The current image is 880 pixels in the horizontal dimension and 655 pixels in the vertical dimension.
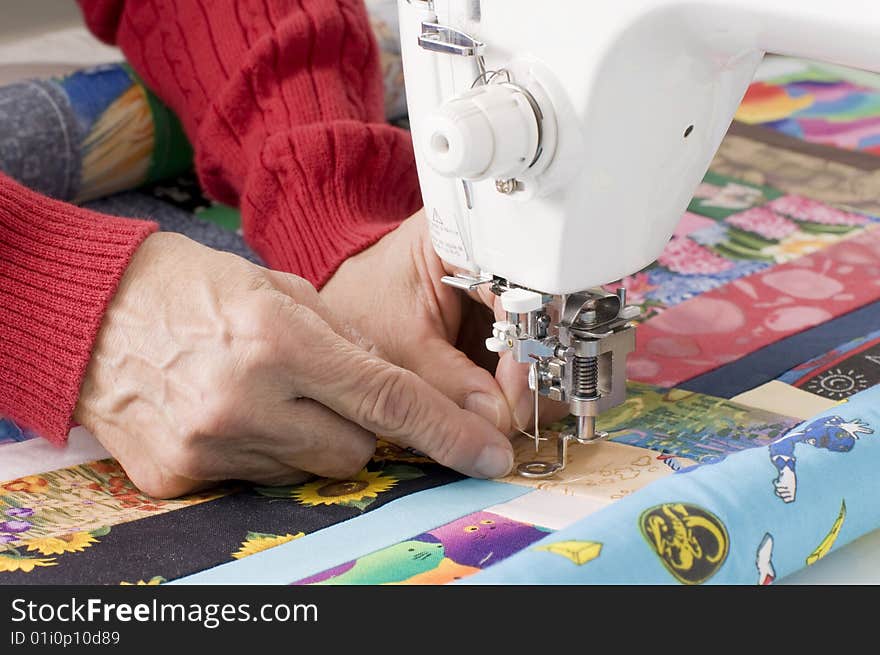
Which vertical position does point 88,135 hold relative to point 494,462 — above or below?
above

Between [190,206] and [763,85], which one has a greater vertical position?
[763,85]

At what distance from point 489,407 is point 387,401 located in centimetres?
11

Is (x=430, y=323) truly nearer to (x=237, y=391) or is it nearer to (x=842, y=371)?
(x=237, y=391)

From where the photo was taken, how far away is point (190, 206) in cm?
190

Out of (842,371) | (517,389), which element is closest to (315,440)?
(517,389)

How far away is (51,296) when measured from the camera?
3.76 feet

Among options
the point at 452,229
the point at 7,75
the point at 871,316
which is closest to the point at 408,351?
the point at 452,229

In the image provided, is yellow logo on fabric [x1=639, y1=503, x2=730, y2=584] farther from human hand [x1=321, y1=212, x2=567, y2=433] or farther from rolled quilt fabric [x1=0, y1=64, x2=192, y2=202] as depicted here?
rolled quilt fabric [x1=0, y1=64, x2=192, y2=202]

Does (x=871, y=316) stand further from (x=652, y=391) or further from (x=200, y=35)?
(x=200, y=35)

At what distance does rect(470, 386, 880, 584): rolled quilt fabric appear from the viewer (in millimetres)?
872

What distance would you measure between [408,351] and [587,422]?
215 millimetres

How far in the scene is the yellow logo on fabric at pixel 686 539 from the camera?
2.94 feet

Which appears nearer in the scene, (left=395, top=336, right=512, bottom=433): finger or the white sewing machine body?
the white sewing machine body

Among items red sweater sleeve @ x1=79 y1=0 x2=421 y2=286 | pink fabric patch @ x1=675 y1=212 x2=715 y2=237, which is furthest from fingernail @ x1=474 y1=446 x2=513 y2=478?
pink fabric patch @ x1=675 y1=212 x2=715 y2=237
